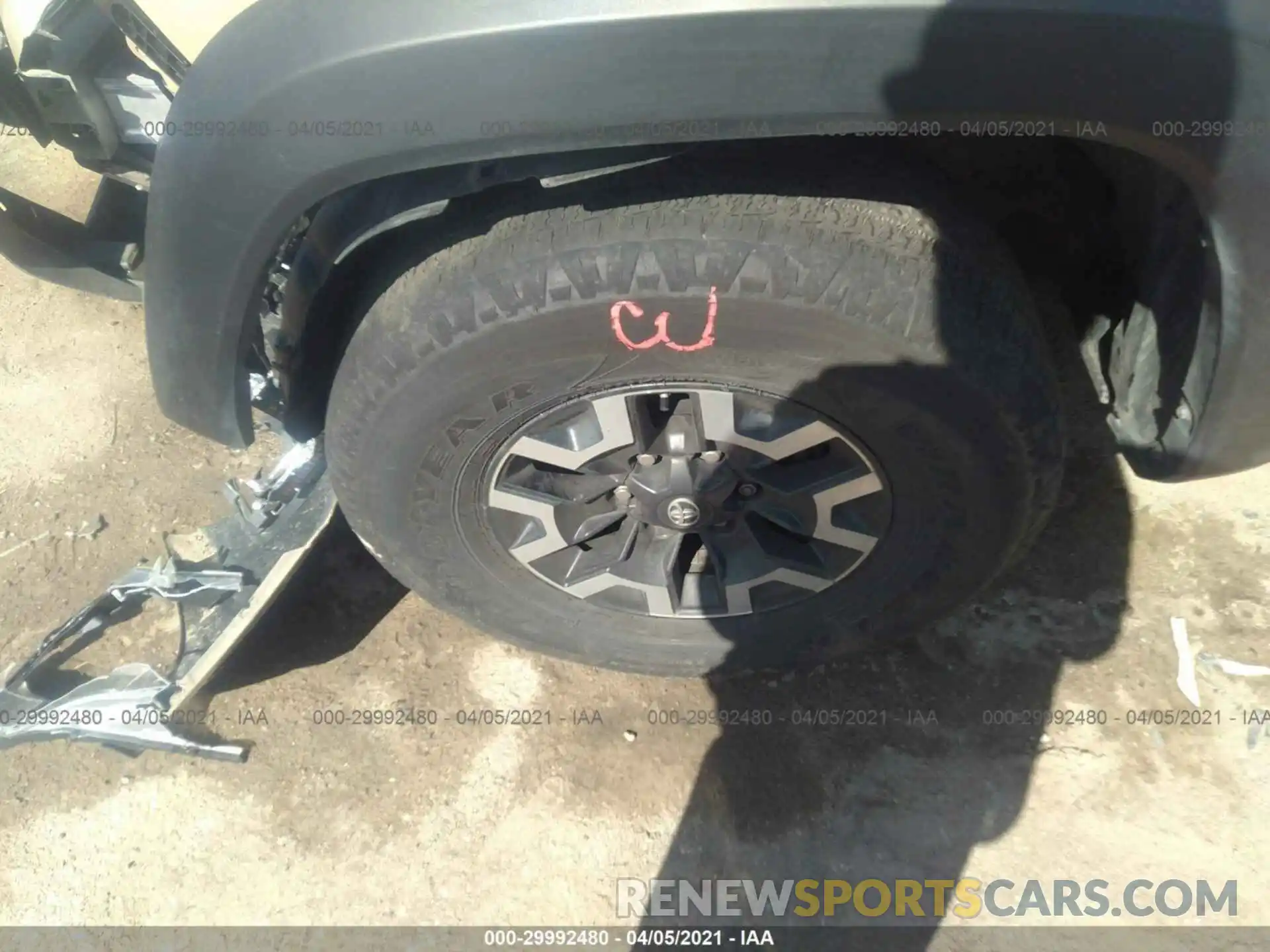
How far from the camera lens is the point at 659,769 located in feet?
7.72

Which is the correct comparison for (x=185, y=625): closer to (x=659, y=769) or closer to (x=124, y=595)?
(x=124, y=595)

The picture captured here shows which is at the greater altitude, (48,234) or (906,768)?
(48,234)

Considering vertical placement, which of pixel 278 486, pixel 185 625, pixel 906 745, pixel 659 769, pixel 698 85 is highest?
pixel 698 85

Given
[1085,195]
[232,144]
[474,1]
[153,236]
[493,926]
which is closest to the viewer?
[474,1]

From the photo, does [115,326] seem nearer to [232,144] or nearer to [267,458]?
[267,458]

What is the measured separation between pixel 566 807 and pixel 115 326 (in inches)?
95.8

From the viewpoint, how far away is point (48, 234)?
2574 millimetres

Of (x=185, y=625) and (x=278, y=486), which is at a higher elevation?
(x=278, y=486)

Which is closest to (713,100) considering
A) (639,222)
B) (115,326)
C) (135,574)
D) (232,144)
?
(639,222)

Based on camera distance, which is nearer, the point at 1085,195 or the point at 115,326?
the point at 1085,195

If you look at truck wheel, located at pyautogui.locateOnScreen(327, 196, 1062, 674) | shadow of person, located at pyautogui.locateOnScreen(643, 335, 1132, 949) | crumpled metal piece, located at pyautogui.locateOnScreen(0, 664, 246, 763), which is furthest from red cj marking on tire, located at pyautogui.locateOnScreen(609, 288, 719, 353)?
crumpled metal piece, located at pyautogui.locateOnScreen(0, 664, 246, 763)

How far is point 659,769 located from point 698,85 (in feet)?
5.33

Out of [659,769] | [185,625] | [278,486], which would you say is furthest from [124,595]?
[659,769]

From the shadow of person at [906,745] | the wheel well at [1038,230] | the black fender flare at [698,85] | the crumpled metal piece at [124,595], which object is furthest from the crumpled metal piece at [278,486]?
the shadow of person at [906,745]
